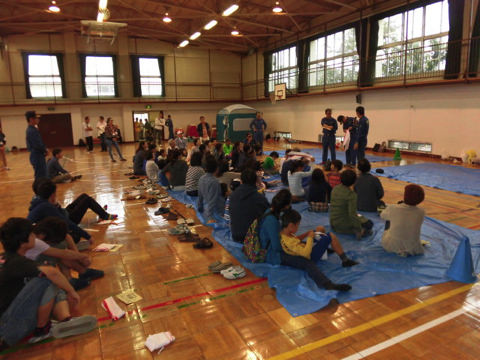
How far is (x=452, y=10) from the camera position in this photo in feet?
37.9

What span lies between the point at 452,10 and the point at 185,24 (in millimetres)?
13730

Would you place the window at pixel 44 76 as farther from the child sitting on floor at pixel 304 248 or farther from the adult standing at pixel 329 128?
the child sitting on floor at pixel 304 248

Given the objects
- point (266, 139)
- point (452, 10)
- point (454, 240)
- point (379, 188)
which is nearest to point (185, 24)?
point (266, 139)

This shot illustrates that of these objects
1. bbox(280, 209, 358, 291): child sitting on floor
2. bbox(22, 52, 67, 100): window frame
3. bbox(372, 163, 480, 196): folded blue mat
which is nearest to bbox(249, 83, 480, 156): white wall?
bbox(372, 163, 480, 196): folded blue mat

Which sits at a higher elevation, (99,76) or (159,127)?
(99,76)

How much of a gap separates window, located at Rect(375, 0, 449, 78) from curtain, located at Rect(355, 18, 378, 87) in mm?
211

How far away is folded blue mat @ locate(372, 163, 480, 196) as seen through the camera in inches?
317

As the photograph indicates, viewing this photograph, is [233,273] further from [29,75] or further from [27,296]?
[29,75]

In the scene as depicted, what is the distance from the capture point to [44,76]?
20.8 m

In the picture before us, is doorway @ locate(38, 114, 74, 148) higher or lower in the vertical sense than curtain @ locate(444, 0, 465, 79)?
lower

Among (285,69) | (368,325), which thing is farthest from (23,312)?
(285,69)

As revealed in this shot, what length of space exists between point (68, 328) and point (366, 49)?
15823 mm

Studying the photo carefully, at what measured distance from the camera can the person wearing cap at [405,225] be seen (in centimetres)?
→ 412

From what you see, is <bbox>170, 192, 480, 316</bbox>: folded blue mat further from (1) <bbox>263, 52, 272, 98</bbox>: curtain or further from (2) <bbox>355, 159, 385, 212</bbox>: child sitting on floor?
(1) <bbox>263, 52, 272, 98</bbox>: curtain
